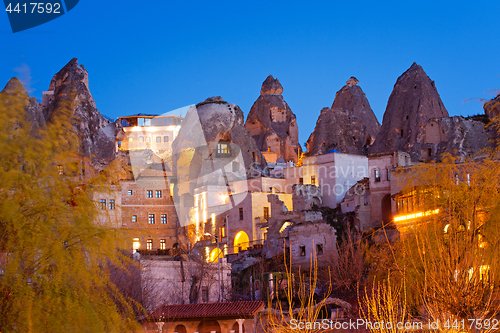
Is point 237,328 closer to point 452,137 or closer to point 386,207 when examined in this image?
point 386,207

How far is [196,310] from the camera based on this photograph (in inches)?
1193

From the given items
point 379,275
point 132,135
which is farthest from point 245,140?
point 379,275

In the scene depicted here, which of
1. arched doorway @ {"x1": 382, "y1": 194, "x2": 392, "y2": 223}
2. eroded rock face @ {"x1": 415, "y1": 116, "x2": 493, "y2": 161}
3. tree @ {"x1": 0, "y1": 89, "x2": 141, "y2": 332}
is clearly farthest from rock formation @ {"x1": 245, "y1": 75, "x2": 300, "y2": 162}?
tree @ {"x1": 0, "y1": 89, "x2": 141, "y2": 332}

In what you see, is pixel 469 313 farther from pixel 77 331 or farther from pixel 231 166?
pixel 231 166

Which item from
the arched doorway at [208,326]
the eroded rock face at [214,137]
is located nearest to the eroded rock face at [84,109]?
the eroded rock face at [214,137]

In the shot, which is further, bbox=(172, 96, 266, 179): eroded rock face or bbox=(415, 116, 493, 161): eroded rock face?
bbox=(172, 96, 266, 179): eroded rock face

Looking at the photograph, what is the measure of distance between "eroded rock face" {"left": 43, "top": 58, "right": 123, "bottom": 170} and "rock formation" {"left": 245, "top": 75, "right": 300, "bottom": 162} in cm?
2484

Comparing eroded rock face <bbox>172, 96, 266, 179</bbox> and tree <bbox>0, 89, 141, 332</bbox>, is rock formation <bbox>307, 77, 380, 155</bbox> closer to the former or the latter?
eroded rock face <bbox>172, 96, 266, 179</bbox>

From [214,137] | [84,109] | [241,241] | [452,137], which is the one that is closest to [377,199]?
[241,241]

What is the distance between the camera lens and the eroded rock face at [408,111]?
8031 centimetres

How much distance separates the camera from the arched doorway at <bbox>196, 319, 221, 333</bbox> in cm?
3022

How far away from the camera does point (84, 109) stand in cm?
8688

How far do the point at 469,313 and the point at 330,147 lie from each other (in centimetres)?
7192

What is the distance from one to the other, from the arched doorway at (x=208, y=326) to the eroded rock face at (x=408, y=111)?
175 feet
